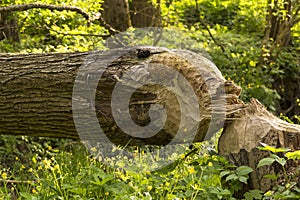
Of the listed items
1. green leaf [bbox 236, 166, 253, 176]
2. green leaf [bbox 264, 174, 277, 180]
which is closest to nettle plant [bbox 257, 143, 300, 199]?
green leaf [bbox 264, 174, 277, 180]

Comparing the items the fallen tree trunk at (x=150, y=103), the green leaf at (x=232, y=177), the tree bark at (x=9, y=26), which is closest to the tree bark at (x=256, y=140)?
the fallen tree trunk at (x=150, y=103)

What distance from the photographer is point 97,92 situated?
367 cm

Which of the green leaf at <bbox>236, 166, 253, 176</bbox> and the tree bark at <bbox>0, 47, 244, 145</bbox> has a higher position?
the tree bark at <bbox>0, 47, 244, 145</bbox>

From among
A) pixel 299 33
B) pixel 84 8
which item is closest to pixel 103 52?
pixel 84 8

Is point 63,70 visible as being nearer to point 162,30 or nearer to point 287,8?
point 162,30

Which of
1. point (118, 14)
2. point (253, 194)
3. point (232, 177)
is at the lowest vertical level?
point (253, 194)

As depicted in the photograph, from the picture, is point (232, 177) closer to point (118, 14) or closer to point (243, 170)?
point (243, 170)

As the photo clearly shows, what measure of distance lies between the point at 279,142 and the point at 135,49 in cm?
117

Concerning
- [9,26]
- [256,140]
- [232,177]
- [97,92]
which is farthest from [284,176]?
[9,26]

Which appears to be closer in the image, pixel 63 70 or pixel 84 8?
pixel 63 70

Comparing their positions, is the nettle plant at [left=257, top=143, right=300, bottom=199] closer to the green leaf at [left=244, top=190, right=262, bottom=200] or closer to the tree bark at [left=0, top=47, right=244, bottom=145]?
the green leaf at [left=244, top=190, right=262, bottom=200]

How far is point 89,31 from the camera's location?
23.1ft

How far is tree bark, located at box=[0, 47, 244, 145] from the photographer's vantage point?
3.51 meters

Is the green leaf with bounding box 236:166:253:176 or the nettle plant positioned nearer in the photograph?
the nettle plant
